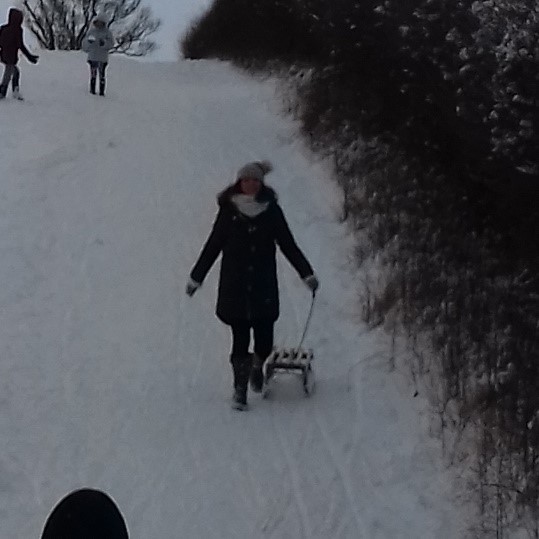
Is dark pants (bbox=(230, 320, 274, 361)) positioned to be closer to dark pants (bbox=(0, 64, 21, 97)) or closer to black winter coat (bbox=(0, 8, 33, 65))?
dark pants (bbox=(0, 64, 21, 97))

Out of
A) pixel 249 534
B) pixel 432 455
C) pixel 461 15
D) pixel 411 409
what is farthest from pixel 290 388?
pixel 461 15

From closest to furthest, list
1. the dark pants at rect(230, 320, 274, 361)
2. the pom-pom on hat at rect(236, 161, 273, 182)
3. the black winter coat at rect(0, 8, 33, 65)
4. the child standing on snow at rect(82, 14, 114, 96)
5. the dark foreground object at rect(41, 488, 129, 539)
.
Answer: the dark foreground object at rect(41, 488, 129, 539) < the pom-pom on hat at rect(236, 161, 273, 182) < the dark pants at rect(230, 320, 274, 361) < the black winter coat at rect(0, 8, 33, 65) < the child standing on snow at rect(82, 14, 114, 96)

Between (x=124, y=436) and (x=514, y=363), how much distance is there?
2757mm

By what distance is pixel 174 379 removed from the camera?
30.4 ft

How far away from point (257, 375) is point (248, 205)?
1.37 meters

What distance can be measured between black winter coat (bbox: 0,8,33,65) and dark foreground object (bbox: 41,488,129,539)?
16.2 metres

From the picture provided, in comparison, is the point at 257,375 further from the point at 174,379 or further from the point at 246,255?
the point at 246,255

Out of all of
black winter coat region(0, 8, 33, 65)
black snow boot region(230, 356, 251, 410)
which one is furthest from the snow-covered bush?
black winter coat region(0, 8, 33, 65)

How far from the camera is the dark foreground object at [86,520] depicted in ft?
12.9

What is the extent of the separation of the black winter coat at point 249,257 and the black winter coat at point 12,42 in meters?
11.9

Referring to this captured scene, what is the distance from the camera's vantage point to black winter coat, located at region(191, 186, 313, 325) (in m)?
8.47

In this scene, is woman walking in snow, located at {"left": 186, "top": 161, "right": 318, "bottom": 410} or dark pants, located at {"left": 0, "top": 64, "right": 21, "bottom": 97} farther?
dark pants, located at {"left": 0, "top": 64, "right": 21, "bottom": 97}

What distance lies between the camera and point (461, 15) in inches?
416

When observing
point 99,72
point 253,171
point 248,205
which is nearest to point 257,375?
point 248,205
